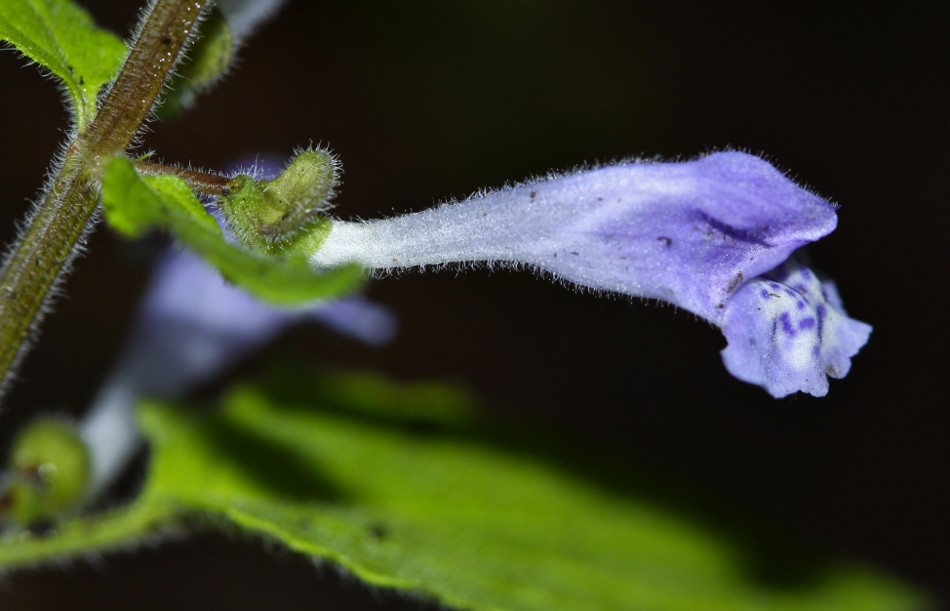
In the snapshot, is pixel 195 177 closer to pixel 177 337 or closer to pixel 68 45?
pixel 68 45

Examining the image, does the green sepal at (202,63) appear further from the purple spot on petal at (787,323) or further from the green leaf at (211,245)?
the purple spot on petal at (787,323)

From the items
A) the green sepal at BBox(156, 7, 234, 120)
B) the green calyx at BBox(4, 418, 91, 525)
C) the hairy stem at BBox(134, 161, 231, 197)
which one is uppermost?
the green sepal at BBox(156, 7, 234, 120)

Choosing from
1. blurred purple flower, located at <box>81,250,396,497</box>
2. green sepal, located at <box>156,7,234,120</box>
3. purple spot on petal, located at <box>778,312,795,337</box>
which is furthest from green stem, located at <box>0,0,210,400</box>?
blurred purple flower, located at <box>81,250,396,497</box>

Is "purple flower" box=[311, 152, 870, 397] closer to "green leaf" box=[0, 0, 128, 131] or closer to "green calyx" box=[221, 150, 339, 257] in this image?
"green calyx" box=[221, 150, 339, 257]

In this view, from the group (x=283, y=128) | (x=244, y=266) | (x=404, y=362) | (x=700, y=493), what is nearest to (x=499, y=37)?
(x=283, y=128)

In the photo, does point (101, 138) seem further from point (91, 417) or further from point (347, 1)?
point (347, 1)

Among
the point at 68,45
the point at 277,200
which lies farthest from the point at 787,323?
the point at 68,45
